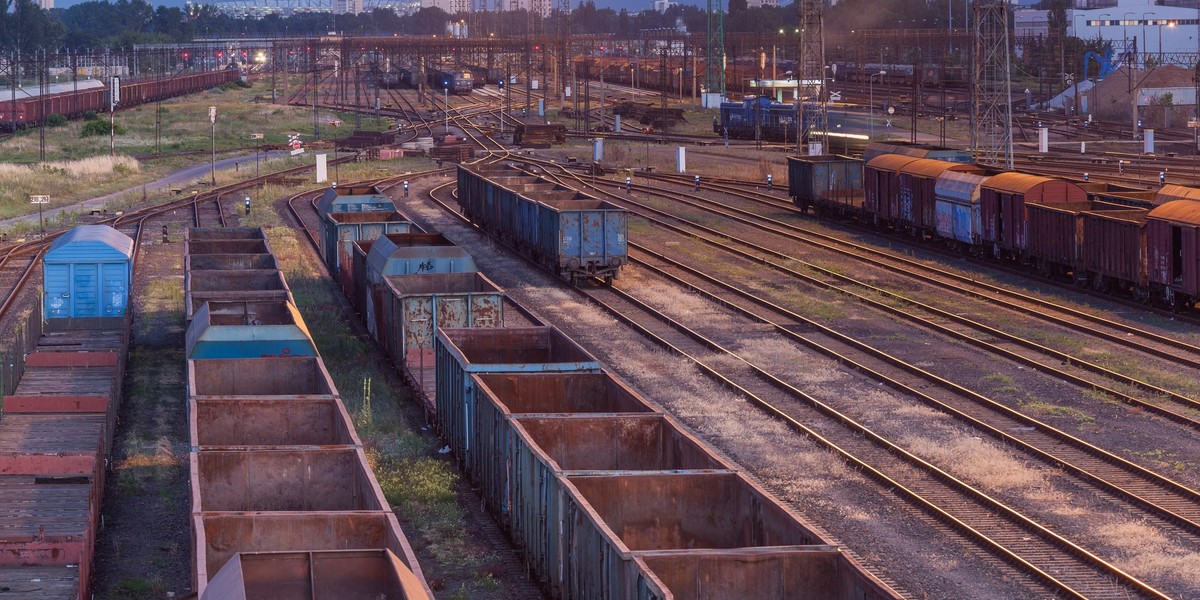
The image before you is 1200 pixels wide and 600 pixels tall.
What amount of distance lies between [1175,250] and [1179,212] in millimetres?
938

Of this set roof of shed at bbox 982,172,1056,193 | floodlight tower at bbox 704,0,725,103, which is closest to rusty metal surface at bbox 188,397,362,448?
roof of shed at bbox 982,172,1056,193

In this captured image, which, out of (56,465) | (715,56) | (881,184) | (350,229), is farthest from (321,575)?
(715,56)

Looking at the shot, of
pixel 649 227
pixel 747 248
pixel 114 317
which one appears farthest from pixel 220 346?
pixel 649 227

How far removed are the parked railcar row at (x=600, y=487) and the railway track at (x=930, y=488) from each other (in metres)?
4.42

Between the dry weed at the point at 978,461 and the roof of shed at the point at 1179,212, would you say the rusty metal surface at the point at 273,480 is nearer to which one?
the dry weed at the point at 978,461

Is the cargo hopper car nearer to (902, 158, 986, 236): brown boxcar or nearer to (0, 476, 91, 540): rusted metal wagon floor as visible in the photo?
(0, 476, 91, 540): rusted metal wagon floor

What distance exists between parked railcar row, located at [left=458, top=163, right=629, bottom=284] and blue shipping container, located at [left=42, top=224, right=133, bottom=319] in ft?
41.2

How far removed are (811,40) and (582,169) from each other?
13727mm

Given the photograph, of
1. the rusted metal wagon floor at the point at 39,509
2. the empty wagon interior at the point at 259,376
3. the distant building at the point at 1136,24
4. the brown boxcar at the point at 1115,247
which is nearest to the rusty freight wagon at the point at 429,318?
the empty wagon interior at the point at 259,376

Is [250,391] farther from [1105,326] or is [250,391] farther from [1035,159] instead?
[1035,159]

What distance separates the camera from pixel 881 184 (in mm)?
48094

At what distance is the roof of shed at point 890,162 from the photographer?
1867 inches

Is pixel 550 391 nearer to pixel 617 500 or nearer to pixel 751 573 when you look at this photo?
pixel 617 500

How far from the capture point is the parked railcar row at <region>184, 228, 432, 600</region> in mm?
10727
